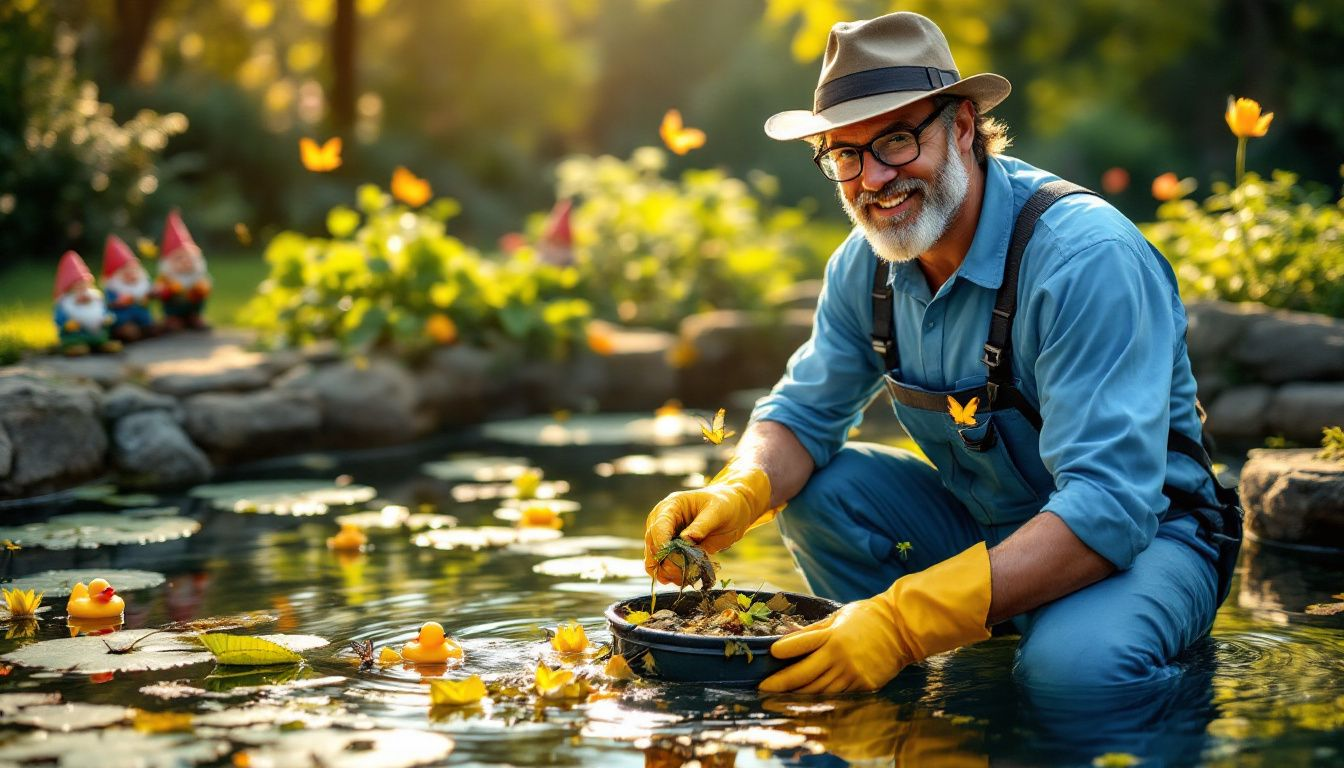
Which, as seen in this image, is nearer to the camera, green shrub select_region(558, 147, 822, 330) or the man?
the man

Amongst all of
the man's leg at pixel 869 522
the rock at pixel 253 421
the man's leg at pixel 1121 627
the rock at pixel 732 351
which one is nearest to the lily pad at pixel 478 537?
the man's leg at pixel 869 522

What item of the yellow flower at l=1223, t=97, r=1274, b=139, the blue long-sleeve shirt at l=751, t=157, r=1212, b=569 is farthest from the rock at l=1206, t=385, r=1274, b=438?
the blue long-sleeve shirt at l=751, t=157, r=1212, b=569

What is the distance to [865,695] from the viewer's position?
10.0 ft

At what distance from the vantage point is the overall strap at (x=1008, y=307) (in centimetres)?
324

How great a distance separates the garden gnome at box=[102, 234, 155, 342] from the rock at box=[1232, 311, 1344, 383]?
5.06 m

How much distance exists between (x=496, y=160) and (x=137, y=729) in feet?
56.6

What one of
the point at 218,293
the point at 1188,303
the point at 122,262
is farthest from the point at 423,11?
the point at 1188,303

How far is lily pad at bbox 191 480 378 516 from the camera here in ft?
17.5

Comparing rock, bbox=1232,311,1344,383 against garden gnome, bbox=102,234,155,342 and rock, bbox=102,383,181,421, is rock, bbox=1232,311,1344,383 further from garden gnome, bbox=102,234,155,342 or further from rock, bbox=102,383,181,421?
garden gnome, bbox=102,234,155,342

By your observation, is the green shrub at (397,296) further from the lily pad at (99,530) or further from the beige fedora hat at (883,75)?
the beige fedora hat at (883,75)

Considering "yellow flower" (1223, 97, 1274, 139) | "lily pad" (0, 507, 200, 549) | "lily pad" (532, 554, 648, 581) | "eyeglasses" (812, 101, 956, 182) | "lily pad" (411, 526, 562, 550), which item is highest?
"yellow flower" (1223, 97, 1274, 139)

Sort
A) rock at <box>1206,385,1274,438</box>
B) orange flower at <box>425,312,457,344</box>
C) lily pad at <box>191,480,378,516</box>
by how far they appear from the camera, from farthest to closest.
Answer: orange flower at <box>425,312,457,344</box> < rock at <box>1206,385,1274,438</box> < lily pad at <box>191,480,378,516</box>

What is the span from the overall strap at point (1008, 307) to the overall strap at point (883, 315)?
33 centimetres

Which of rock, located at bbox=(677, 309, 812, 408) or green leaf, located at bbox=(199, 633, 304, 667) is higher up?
rock, located at bbox=(677, 309, 812, 408)
